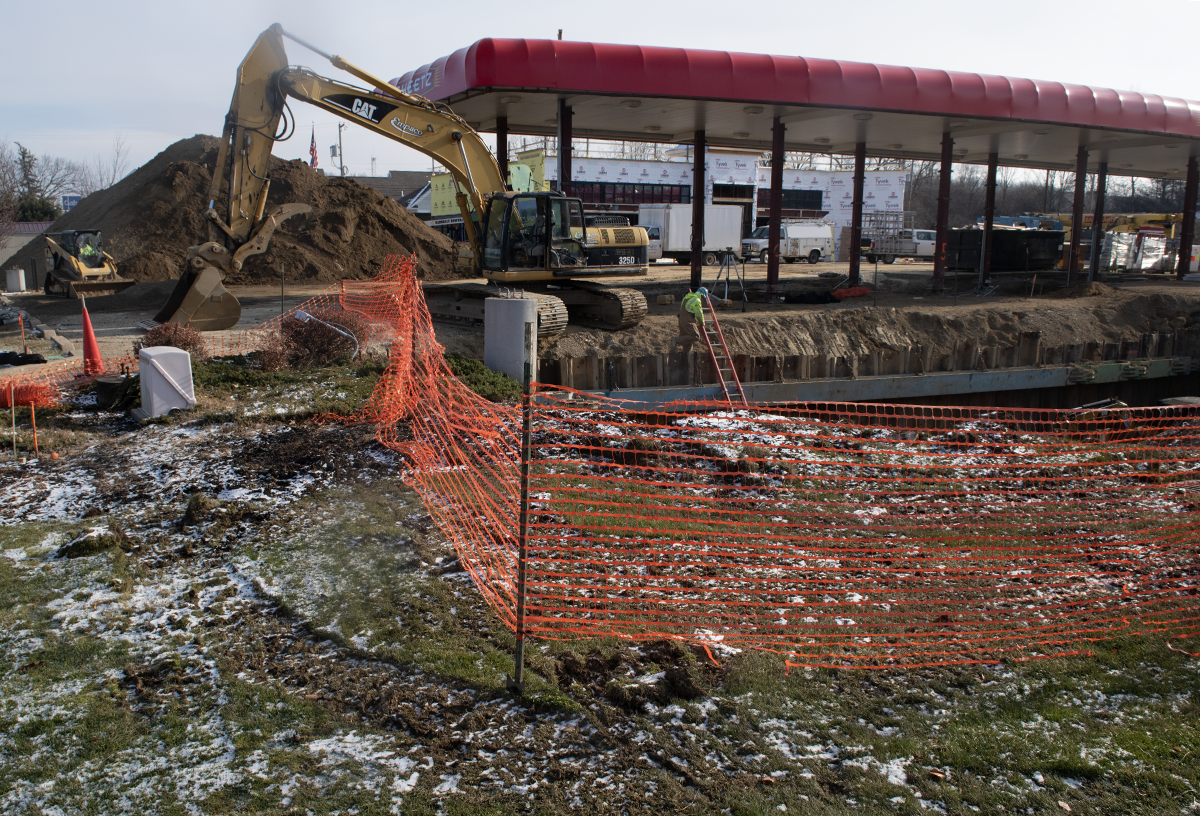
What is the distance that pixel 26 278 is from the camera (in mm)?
29594

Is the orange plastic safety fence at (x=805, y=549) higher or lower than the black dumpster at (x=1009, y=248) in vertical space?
lower

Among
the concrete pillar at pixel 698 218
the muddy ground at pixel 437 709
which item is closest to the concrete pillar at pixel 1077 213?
the concrete pillar at pixel 698 218

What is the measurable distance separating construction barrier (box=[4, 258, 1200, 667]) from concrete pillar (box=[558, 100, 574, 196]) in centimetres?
1003

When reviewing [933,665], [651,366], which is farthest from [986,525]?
[651,366]

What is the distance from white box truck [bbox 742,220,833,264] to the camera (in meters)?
36.2

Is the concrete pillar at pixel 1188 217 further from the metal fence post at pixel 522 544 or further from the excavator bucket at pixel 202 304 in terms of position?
the metal fence post at pixel 522 544

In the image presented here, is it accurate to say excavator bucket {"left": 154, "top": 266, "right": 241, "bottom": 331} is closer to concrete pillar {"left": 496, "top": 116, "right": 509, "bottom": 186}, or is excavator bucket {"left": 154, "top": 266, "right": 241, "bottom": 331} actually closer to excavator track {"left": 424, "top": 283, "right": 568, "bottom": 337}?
excavator track {"left": 424, "top": 283, "right": 568, "bottom": 337}

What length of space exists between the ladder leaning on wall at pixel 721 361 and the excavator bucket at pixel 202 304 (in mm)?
8930

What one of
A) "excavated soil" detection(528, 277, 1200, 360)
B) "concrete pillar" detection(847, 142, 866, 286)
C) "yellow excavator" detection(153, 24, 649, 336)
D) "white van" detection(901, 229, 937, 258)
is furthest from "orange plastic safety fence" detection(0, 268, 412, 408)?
"white van" detection(901, 229, 937, 258)

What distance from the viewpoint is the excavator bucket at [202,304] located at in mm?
13805

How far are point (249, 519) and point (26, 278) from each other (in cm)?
3041

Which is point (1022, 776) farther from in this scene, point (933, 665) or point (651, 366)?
point (651, 366)

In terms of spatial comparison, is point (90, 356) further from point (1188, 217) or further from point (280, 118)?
point (1188, 217)

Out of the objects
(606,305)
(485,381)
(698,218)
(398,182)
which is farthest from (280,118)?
(398,182)
